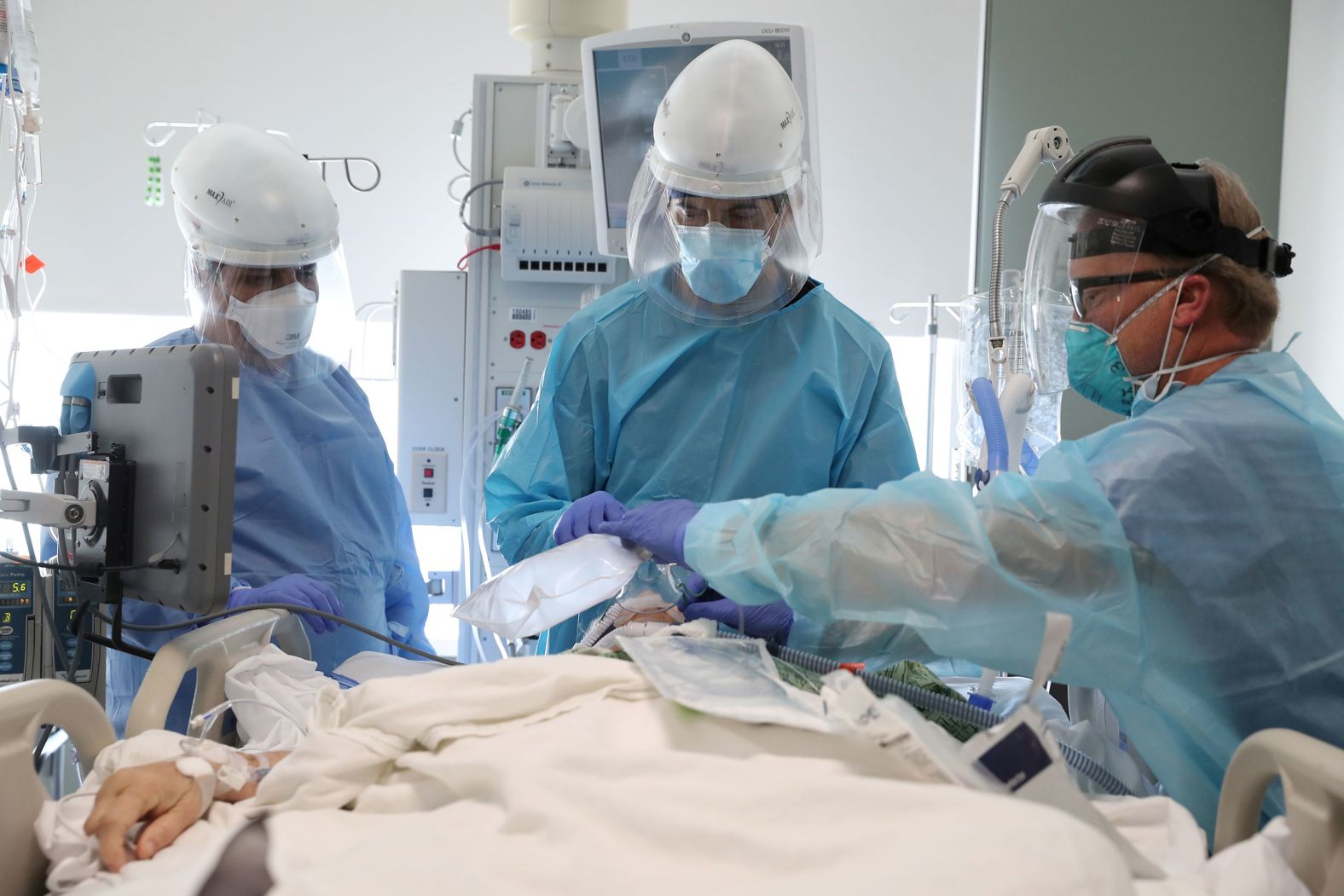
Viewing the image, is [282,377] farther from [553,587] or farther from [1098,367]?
[1098,367]

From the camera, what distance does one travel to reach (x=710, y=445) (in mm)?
1917

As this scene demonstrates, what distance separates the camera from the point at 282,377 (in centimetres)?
214

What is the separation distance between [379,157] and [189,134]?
2.92 feet

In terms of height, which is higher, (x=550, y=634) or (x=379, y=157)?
(x=379, y=157)

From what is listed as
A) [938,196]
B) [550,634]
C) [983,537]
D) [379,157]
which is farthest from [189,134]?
[983,537]

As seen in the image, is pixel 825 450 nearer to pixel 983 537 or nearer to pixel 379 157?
pixel 983 537

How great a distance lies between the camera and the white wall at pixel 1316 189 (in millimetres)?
3805

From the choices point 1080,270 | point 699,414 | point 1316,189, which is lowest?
point 699,414

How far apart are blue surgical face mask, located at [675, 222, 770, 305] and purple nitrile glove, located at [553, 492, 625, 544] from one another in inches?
17.8

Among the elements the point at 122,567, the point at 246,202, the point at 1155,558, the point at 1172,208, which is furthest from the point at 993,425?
the point at 246,202

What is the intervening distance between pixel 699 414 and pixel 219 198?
1.05 meters

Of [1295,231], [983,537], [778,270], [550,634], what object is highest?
[1295,231]

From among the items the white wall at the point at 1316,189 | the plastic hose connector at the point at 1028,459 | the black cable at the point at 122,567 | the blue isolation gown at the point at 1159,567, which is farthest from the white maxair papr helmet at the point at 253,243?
the white wall at the point at 1316,189

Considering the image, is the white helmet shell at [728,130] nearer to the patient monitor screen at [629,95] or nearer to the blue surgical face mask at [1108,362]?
the blue surgical face mask at [1108,362]
